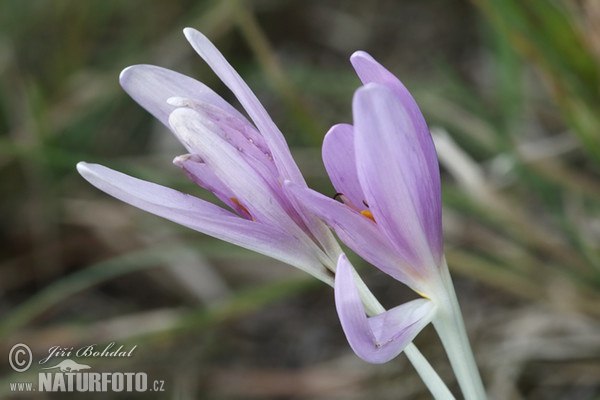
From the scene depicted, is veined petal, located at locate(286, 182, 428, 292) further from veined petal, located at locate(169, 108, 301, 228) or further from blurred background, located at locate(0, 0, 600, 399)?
blurred background, located at locate(0, 0, 600, 399)

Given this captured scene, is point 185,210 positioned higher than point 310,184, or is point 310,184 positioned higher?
point 310,184

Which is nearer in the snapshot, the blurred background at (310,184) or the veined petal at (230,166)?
the veined petal at (230,166)

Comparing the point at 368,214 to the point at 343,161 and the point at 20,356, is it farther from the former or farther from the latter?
the point at 20,356

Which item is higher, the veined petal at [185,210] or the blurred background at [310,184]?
the blurred background at [310,184]

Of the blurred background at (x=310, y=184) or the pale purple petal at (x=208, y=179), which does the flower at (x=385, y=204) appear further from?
the blurred background at (x=310, y=184)

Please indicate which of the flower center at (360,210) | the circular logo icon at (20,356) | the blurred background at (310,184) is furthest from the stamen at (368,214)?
the circular logo icon at (20,356)

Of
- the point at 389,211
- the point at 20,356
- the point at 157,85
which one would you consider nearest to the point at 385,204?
the point at 389,211

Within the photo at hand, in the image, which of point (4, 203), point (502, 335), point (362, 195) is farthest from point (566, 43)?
point (4, 203)

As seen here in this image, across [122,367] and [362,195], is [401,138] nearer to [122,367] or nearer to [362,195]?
[362,195]
